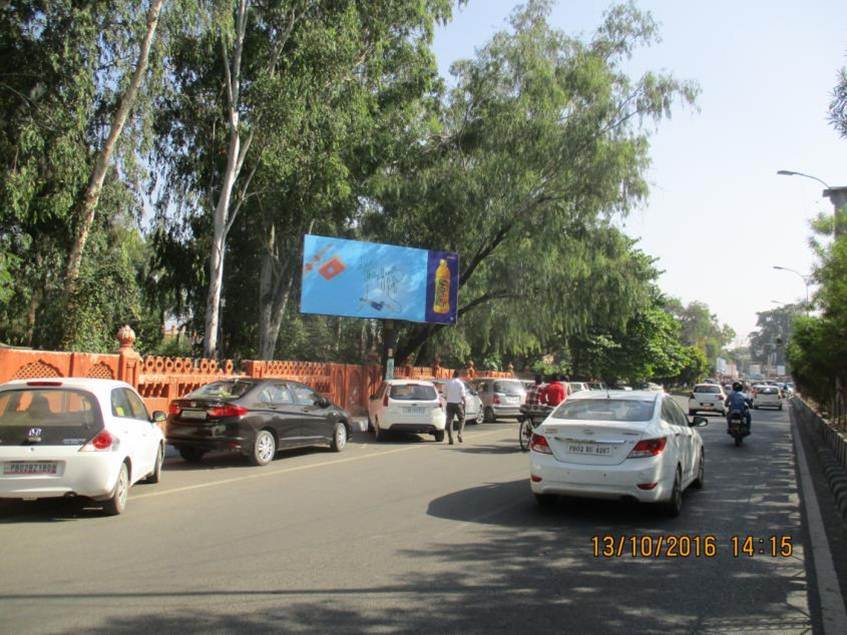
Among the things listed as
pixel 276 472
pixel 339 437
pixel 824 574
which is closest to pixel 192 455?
pixel 276 472

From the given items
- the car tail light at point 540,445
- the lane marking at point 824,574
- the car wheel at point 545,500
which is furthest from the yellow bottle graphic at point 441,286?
the car tail light at point 540,445

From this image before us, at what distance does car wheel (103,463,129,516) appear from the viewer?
818 centimetres

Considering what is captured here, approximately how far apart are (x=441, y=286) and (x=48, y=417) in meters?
20.0

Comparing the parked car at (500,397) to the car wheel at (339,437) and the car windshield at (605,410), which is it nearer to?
the car wheel at (339,437)

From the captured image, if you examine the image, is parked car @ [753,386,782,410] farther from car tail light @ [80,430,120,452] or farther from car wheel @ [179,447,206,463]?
car tail light @ [80,430,120,452]

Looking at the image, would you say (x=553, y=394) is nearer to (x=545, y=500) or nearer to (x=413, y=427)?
(x=413, y=427)

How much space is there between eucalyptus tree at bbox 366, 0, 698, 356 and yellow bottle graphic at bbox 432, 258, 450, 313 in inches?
80.1

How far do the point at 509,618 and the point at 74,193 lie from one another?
1740 centimetres

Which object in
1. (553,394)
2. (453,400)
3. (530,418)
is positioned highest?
(553,394)

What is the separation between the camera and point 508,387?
27953 mm

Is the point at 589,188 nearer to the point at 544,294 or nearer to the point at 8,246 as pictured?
the point at 544,294

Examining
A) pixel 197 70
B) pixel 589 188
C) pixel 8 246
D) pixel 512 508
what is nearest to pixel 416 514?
pixel 512 508

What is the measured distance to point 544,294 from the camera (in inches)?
1199

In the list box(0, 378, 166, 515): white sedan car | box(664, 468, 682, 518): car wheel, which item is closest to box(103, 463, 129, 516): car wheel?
box(0, 378, 166, 515): white sedan car
